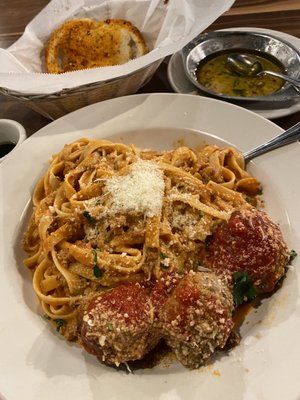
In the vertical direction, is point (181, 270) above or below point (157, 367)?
above

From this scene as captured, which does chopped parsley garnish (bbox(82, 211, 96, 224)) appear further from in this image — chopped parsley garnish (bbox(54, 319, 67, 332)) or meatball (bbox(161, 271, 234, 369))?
meatball (bbox(161, 271, 234, 369))

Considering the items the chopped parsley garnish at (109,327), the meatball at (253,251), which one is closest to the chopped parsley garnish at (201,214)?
the meatball at (253,251)

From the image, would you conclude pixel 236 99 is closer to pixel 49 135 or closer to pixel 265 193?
pixel 265 193

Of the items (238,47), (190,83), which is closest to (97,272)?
(190,83)

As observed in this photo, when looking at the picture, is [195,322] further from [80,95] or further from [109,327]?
[80,95]

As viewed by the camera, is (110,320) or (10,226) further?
(10,226)

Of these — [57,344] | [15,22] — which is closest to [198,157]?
[57,344]

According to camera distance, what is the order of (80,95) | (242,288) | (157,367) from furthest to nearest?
(80,95)
(242,288)
(157,367)

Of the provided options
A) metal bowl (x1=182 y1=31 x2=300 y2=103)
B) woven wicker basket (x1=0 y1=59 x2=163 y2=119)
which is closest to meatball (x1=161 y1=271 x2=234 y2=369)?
woven wicker basket (x1=0 y1=59 x2=163 y2=119)
